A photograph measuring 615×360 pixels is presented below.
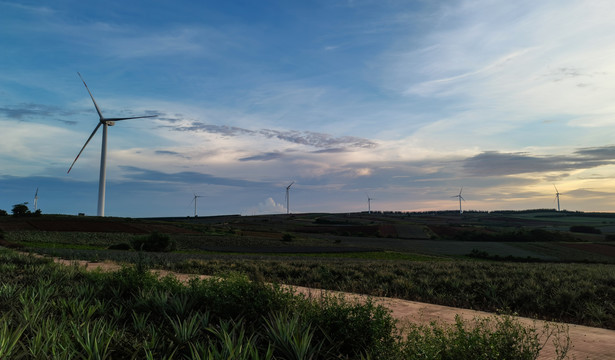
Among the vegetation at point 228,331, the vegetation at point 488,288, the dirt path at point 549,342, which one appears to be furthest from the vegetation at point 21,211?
the dirt path at point 549,342

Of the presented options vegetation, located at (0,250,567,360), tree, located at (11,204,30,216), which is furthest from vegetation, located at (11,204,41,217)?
vegetation, located at (0,250,567,360)

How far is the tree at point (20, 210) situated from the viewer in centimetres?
7994

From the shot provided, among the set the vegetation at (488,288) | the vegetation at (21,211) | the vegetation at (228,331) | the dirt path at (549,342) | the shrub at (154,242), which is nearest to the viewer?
the vegetation at (228,331)

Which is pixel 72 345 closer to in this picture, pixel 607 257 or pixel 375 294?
pixel 375 294

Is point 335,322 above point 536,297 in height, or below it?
above

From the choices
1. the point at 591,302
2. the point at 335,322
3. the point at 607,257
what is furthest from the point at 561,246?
the point at 335,322

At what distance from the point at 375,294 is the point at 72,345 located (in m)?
10.7

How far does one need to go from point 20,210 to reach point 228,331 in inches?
3742

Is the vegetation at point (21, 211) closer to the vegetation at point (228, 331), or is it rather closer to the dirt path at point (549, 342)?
the vegetation at point (228, 331)

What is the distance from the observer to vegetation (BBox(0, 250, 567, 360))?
600 centimetres

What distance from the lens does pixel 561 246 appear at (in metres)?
64.2

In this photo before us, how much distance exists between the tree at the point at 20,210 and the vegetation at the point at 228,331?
87.4 metres

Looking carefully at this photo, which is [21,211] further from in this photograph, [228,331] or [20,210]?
[228,331]

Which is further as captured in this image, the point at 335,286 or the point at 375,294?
the point at 335,286
